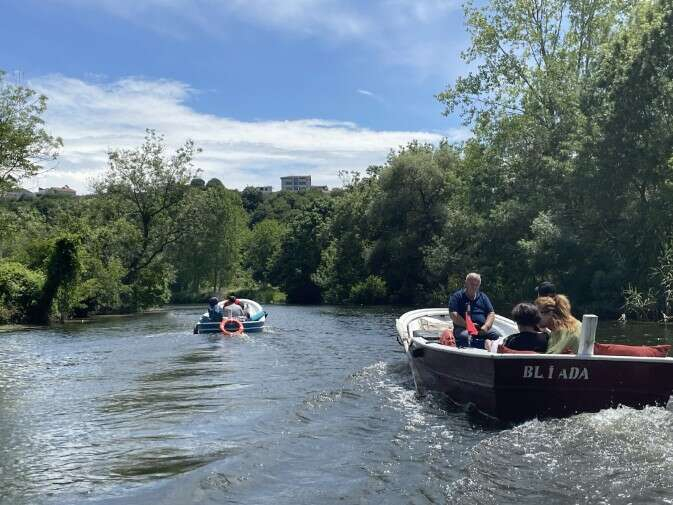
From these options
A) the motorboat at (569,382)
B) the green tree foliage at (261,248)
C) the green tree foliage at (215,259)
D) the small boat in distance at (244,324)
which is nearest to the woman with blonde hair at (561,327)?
the motorboat at (569,382)

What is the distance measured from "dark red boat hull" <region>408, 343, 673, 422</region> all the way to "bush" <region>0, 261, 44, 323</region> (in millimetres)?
24915

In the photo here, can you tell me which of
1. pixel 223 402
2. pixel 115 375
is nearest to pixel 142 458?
pixel 223 402

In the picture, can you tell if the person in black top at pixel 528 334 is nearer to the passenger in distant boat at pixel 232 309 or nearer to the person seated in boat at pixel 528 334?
the person seated in boat at pixel 528 334

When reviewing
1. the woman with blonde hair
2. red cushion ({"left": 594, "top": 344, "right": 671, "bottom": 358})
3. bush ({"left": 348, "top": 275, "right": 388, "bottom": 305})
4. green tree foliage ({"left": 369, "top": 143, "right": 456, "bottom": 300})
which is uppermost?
green tree foliage ({"left": 369, "top": 143, "right": 456, "bottom": 300})

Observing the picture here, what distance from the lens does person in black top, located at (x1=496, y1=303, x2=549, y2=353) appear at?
8.34 m

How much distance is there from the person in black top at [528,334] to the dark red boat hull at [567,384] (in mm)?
627

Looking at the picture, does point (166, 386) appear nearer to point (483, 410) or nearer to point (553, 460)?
point (483, 410)

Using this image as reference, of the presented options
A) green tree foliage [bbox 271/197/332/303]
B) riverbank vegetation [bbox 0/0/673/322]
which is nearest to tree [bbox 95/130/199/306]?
riverbank vegetation [bbox 0/0/673/322]

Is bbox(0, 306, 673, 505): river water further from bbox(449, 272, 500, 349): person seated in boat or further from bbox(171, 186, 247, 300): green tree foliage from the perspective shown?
bbox(171, 186, 247, 300): green tree foliage

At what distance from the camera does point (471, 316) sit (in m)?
11.3

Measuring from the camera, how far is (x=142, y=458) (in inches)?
274

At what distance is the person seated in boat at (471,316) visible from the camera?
429 inches

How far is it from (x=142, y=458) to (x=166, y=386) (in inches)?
183

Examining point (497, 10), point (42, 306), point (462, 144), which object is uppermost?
point (497, 10)
